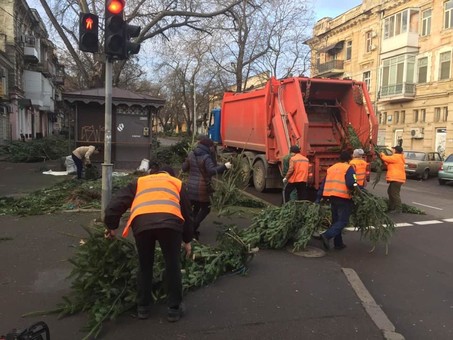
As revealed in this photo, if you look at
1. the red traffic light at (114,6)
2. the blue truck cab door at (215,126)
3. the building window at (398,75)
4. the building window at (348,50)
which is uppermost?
the building window at (348,50)

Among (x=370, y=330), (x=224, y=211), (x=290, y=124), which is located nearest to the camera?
(x=370, y=330)

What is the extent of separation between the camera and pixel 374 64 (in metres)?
35.4

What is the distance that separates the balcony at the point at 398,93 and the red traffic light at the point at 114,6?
92.6 feet

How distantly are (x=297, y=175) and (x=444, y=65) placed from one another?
78.4 ft

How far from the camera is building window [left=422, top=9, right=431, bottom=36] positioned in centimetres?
2997

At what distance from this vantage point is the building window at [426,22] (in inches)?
1180

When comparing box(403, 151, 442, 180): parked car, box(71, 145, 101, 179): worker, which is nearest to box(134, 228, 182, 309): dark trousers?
box(71, 145, 101, 179): worker

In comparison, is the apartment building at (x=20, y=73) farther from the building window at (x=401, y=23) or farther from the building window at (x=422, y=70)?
the building window at (x=422, y=70)

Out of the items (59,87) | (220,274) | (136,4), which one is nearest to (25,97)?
(136,4)

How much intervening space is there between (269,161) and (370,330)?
7.90 m

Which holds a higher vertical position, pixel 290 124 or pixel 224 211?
pixel 290 124

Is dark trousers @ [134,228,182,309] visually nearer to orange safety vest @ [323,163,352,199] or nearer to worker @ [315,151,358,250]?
worker @ [315,151,358,250]

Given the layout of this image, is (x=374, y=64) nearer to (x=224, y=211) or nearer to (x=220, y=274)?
(x=224, y=211)

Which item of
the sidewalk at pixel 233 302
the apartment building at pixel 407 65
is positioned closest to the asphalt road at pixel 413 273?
the sidewalk at pixel 233 302
